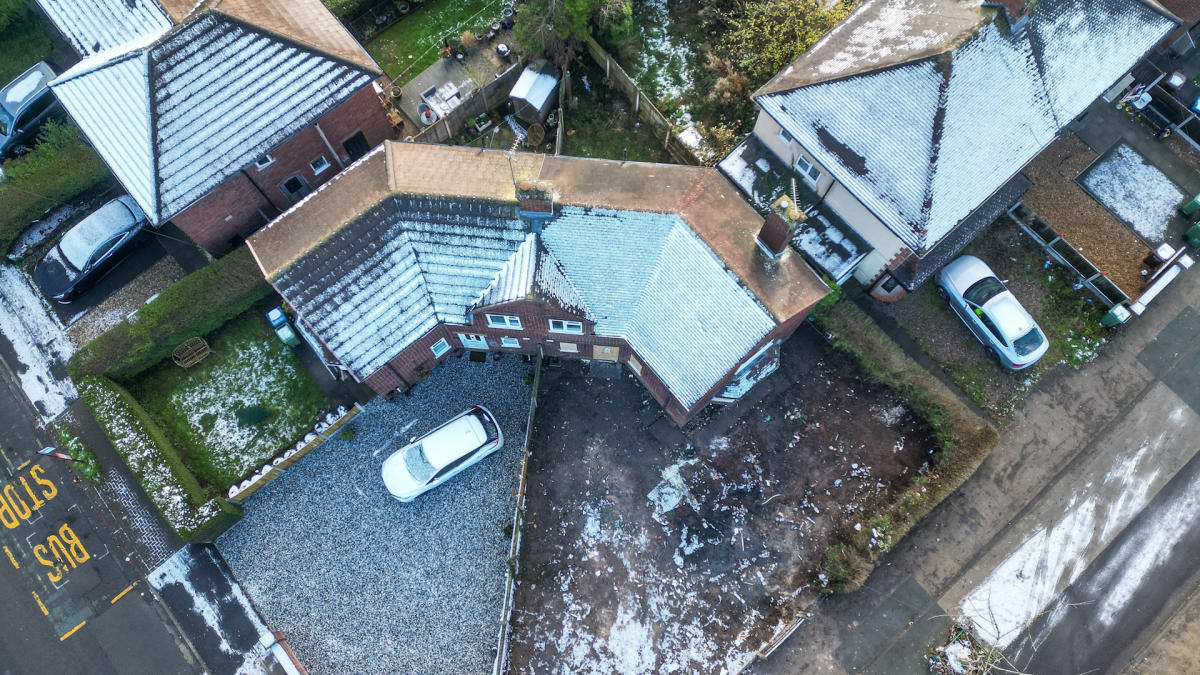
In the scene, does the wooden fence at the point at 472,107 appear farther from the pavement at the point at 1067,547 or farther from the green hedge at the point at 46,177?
the pavement at the point at 1067,547

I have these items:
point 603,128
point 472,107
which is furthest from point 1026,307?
point 472,107

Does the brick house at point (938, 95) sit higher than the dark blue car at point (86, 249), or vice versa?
the dark blue car at point (86, 249)

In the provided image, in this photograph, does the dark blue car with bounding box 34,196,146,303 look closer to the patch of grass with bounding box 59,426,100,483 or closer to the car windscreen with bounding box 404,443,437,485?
the patch of grass with bounding box 59,426,100,483

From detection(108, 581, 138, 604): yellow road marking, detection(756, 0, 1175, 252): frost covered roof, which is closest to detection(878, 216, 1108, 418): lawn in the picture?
detection(756, 0, 1175, 252): frost covered roof

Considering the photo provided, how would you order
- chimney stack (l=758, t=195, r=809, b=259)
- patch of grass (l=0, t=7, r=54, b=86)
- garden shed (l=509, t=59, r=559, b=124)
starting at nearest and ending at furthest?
chimney stack (l=758, t=195, r=809, b=259) → garden shed (l=509, t=59, r=559, b=124) → patch of grass (l=0, t=7, r=54, b=86)

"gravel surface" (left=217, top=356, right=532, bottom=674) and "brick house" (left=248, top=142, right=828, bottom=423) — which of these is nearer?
"brick house" (left=248, top=142, right=828, bottom=423)

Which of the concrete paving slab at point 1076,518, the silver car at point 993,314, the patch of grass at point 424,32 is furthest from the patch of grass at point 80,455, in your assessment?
the silver car at point 993,314
